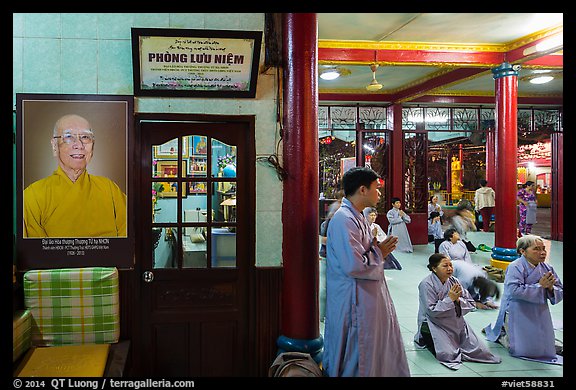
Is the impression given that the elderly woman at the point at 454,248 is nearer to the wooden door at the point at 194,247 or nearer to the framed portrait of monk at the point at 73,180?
the wooden door at the point at 194,247

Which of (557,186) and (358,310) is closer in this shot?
(358,310)

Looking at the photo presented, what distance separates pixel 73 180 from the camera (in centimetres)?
366

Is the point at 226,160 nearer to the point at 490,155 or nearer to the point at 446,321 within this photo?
the point at 446,321

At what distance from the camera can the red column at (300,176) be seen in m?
3.67

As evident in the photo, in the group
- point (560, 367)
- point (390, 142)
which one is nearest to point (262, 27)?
point (560, 367)

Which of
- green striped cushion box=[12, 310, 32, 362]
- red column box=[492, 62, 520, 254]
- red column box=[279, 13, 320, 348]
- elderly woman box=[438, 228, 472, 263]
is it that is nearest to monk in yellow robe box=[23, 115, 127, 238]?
green striped cushion box=[12, 310, 32, 362]

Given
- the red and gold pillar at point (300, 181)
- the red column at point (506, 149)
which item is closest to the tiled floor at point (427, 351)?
the red and gold pillar at point (300, 181)

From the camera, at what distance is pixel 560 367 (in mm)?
4508

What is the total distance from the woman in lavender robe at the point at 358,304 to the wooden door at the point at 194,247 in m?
0.85

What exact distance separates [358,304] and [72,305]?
234 centimetres

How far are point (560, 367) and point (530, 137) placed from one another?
11409 millimetres

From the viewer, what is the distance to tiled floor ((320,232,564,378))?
440cm

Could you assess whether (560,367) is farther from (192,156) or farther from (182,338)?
(192,156)

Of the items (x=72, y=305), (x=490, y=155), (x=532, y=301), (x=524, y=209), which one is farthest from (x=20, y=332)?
(x=490, y=155)
